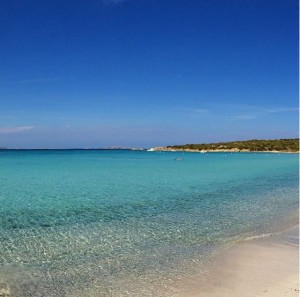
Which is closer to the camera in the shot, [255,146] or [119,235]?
[119,235]

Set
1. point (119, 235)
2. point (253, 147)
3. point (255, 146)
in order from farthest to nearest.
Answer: point (255, 146) < point (253, 147) < point (119, 235)

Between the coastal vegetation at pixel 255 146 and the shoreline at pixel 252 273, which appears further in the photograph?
the coastal vegetation at pixel 255 146

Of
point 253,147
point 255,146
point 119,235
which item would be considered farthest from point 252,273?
point 255,146

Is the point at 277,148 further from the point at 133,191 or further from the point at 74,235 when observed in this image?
the point at 74,235

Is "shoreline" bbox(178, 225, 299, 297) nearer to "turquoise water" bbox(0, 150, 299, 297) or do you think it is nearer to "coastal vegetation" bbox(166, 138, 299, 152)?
"turquoise water" bbox(0, 150, 299, 297)

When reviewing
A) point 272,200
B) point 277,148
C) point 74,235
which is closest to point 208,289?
point 74,235

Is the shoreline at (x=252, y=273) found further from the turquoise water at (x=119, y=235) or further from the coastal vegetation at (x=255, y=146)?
the coastal vegetation at (x=255, y=146)

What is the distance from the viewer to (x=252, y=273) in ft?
30.6

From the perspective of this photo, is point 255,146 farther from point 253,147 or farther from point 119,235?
point 119,235

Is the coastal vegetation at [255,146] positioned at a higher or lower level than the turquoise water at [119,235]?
higher

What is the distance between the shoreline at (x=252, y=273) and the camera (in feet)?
26.6

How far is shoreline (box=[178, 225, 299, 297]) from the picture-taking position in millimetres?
8096

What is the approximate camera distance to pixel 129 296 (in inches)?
312

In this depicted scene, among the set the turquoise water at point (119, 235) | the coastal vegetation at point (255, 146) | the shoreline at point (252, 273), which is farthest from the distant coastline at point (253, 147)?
the shoreline at point (252, 273)
